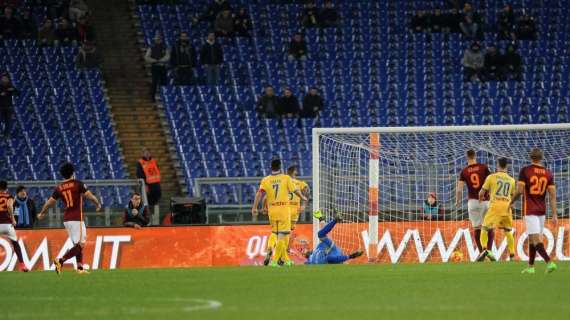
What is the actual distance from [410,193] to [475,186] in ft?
11.1

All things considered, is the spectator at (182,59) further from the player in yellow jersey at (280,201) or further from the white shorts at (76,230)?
the white shorts at (76,230)

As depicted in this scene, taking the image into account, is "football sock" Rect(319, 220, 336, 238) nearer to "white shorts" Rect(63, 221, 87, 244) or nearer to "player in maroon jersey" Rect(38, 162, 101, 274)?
"player in maroon jersey" Rect(38, 162, 101, 274)

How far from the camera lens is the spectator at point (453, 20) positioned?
116 feet

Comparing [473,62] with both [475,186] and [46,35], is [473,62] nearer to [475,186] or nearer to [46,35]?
[46,35]

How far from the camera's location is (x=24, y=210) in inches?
1058

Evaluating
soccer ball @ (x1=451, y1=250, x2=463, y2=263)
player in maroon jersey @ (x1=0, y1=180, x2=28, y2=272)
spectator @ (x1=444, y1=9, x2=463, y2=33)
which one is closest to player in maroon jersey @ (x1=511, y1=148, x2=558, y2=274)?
soccer ball @ (x1=451, y1=250, x2=463, y2=263)

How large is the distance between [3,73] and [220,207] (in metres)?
8.56

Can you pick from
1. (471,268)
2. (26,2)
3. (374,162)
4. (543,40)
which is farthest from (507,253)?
(26,2)

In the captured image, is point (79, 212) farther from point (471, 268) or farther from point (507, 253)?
point (507, 253)

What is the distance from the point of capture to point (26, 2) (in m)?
36.0

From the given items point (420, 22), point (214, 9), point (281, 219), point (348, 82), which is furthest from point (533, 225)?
point (214, 9)

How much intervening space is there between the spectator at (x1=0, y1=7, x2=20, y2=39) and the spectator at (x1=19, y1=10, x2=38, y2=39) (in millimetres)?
130

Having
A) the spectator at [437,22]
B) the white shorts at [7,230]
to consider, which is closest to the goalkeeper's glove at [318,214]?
the white shorts at [7,230]

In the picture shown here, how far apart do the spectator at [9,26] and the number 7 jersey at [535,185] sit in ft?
65.9
